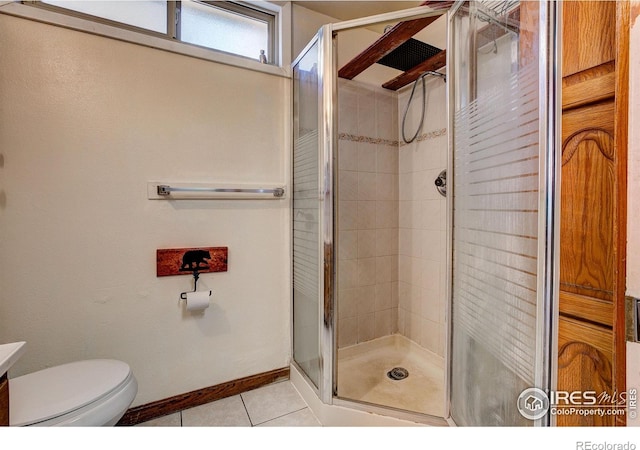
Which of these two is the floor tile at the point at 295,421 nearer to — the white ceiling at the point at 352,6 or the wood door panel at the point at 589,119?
the wood door panel at the point at 589,119

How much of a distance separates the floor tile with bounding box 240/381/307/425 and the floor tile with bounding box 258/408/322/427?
27 millimetres

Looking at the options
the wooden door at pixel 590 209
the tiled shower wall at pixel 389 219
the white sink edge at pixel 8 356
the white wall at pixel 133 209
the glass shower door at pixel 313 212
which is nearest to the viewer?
the white sink edge at pixel 8 356

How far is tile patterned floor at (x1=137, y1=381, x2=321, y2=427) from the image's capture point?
1.43 metres

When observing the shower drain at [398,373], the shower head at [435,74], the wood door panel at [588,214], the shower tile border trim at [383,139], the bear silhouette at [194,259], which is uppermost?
the shower head at [435,74]

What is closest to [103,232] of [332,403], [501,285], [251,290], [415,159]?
[251,290]

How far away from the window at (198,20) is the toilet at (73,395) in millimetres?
1601

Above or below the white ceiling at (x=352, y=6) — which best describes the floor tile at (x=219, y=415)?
below

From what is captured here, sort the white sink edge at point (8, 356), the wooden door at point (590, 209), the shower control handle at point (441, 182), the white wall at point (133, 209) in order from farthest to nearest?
the shower control handle at point (441, 182) → the white wall at point (133, 209) → the wooden door at point (590, 209) → the white sink edge at point (8, 356)

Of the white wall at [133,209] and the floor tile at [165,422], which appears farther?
the floor tile at [165,422]

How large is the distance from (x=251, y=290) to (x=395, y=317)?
1181mm

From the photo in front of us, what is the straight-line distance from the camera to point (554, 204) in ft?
2.29

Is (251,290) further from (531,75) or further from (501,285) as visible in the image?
(531,75)

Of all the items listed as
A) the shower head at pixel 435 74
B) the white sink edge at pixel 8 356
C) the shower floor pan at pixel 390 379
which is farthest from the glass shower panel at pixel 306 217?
the white sink edge at pixel 8 356

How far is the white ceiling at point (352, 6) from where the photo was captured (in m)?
1.84
